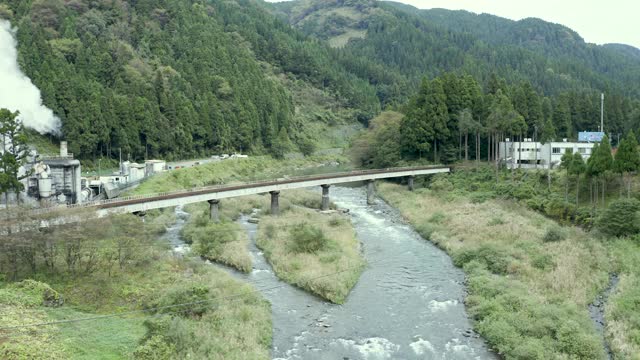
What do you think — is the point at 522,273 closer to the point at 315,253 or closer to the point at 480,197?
the point at 315,253

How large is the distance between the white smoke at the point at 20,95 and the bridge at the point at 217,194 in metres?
24.7

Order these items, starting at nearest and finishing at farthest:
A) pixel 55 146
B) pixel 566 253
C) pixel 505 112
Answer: pixel 566 253, pixel 505 112, pixel 55 146

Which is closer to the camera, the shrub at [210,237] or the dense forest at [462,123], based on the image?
the shrub at [210,237]

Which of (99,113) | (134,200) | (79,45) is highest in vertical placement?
(79,45)

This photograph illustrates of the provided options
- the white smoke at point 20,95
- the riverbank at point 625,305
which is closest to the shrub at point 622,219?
the riverbank at point 625,305

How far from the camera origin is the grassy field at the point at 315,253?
105ft

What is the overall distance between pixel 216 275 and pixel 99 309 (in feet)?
25.5

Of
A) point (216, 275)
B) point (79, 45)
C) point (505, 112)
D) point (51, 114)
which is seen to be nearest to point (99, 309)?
point (216, 275)

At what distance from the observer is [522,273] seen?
3328cm

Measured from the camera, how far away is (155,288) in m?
29.0

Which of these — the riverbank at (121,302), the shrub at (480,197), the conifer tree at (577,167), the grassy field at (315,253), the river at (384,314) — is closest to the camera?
the riverbank at (121,302)

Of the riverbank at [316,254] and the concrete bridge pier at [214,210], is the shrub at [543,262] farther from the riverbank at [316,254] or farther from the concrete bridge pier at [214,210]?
the concrete bridge pier at [214,210]

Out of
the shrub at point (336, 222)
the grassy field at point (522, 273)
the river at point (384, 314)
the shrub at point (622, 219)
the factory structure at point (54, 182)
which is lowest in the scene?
the river at point (384, 314)

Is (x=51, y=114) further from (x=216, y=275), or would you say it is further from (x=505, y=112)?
(x=505, y=112)
